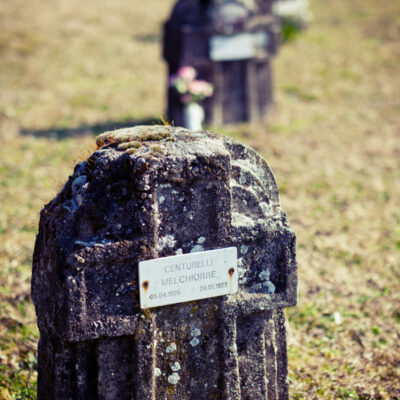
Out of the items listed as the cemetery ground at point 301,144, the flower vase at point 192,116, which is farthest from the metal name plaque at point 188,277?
the flower vase at point 192,116

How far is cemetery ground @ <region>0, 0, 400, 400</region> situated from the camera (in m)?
5.01

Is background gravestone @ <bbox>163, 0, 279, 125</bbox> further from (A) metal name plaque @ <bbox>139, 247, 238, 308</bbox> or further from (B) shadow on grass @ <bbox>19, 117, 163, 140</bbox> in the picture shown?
(A) metal name plaque @ <bbox>139, 247, 238, 308</bbox>

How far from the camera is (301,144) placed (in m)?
10.4

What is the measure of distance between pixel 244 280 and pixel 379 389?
66.7 inches

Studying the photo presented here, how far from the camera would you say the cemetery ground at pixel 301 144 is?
16.4 ft

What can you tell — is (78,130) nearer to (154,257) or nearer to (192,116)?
(192,116)

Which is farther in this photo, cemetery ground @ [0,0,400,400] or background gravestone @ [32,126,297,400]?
cemetery ground @ [0,0,400,400]

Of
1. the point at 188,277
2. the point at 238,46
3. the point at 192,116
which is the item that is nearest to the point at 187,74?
the point at 192,116

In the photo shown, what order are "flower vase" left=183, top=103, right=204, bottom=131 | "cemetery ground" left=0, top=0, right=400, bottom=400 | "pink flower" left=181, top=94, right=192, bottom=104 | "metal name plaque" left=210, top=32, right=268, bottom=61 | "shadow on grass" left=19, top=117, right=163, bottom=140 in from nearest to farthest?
"cemetery ground" left=0, top=0, right=400, bottom=400, "flower vase" left=183, top=103, right=204, bottom=131, "pink flower" left=181, top=94, right=192, bottom=104, "metal name plaque" left=210, top=32, right=268, bottom=61, "shadow on grass" left=19, top=117, right=163, bottom=140

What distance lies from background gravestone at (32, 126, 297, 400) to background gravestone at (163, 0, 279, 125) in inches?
278

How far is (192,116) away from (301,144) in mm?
1989

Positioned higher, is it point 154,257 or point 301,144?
point 301,144

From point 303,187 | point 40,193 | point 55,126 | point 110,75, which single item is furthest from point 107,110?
point 303,187

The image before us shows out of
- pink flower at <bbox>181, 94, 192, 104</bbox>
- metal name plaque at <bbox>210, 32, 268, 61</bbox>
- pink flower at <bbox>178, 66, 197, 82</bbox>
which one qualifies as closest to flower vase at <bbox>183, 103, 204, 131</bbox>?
pink flower at <bbox>181, 94, 192, 104</bbox>
